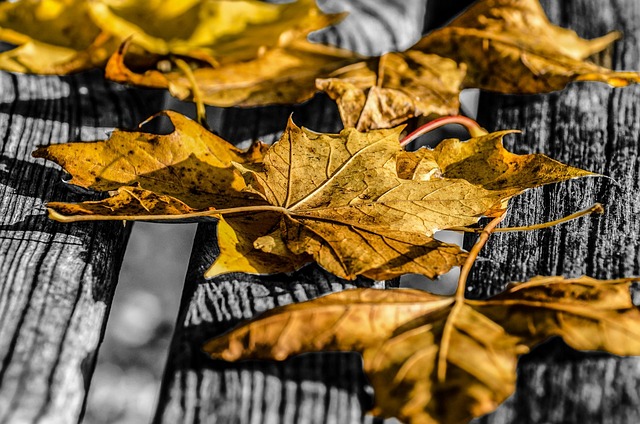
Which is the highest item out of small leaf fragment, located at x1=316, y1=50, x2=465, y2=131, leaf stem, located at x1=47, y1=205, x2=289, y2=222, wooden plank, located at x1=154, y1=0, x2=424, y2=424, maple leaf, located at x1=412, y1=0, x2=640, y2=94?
maple leaf, located at x1=412, y1=0, x2=640, y2=94

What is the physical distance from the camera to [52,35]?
1404mm

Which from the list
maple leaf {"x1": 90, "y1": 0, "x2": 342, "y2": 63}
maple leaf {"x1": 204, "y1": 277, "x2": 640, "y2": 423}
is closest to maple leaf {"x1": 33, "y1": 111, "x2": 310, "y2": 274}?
maple leaf {"x1": 204, "y1": 277, "x2": 640, "y2": 423}

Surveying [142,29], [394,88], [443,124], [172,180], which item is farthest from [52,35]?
[443,124]

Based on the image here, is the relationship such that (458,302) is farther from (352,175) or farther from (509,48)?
(509,48)

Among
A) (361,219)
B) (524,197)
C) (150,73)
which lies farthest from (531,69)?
(150,73)

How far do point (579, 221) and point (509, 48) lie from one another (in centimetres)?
42

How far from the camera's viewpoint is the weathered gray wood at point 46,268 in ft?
2.63

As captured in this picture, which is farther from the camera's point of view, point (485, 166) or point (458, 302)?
point (485, 166)

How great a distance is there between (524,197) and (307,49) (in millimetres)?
546

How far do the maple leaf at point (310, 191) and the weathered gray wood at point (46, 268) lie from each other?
0.18ft

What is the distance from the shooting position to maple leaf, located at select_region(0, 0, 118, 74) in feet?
4.50

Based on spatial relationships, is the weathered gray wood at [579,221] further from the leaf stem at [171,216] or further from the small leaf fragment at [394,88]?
the leaf stem at [171,216]

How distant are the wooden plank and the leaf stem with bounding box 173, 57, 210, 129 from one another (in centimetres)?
27

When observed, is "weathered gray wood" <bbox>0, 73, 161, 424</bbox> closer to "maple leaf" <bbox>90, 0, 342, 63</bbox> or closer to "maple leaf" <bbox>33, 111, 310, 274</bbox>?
"maple leaf" <bbox>33, 111, 310, 274</bbox>
